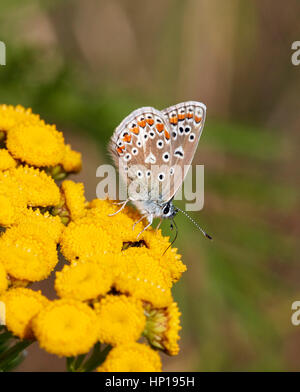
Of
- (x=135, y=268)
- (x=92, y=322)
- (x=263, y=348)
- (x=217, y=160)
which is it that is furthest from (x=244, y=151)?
(x=92, y=322)

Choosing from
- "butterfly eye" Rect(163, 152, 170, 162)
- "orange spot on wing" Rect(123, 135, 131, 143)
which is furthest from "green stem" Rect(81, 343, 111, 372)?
"orange spot on wing" Rect(123, 135, 131, 143)

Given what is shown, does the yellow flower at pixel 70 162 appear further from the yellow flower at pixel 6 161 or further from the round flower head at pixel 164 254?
the round flower head at pixel 164 254

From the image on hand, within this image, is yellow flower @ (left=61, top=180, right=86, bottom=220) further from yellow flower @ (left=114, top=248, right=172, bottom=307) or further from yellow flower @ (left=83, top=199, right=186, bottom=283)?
yellow flower @ (left=114, top=248, right=172, bottom=307)

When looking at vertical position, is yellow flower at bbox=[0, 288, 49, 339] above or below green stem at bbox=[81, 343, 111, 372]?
above

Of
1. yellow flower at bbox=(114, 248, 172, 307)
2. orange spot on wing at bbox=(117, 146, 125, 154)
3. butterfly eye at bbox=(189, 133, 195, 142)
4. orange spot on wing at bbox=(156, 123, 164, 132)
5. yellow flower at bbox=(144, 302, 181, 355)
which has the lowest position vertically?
yellow flower at bbox=(144, 302, 181, 355)

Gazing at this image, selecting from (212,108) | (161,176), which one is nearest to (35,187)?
(161,176)

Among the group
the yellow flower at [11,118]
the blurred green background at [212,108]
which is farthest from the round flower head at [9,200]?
the blurred green background at [212,108]
